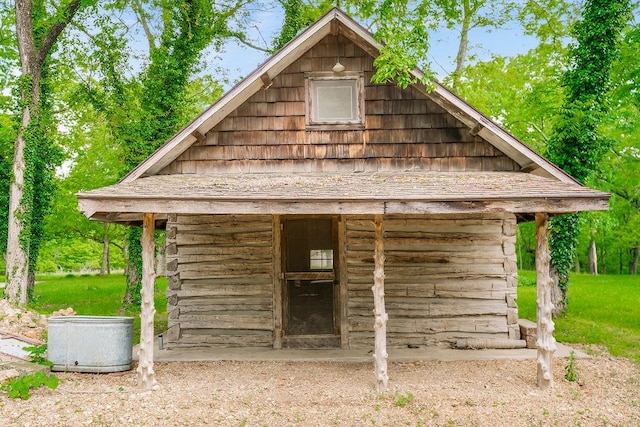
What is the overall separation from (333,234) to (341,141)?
5.95 feet

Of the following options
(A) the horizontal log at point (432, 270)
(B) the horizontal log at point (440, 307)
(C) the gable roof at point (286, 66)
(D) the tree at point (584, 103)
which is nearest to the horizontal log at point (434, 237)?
(A) the horizontal log at point (432, 270)

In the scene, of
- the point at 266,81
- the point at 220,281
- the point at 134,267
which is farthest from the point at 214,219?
the point at 134,267

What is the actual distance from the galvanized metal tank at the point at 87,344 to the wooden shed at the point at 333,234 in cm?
197

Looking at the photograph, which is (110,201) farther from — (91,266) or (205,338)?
(91,266)

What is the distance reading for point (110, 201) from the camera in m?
7.29

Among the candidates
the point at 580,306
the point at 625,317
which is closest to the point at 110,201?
the point at 625,317

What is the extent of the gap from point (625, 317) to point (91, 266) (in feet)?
175

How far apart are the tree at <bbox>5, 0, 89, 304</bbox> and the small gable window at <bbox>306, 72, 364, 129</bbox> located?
34.8ft

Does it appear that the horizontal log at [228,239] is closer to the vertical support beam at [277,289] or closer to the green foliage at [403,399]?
the vertical support beam at [277,289]

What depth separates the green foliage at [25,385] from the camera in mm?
6867

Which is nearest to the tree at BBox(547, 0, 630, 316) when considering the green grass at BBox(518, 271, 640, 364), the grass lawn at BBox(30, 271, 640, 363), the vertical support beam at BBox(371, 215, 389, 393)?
the green grass at BBox(518, 271, 640, 364)

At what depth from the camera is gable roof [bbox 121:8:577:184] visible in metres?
9.41

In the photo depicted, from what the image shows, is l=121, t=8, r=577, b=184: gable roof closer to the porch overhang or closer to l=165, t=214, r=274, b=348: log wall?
Answer: l=165, t=214, r=274, b=348: log wall

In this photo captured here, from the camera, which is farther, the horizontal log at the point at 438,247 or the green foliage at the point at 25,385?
the horizontal log at the point at 438,247
